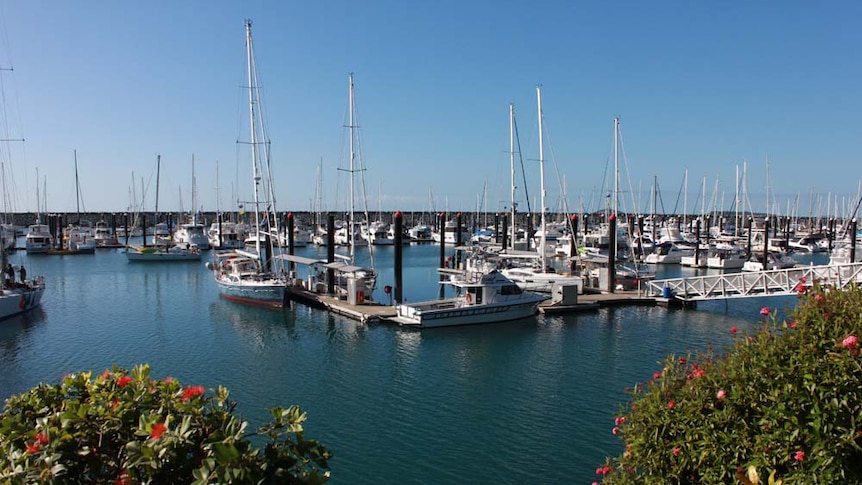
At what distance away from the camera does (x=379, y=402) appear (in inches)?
901

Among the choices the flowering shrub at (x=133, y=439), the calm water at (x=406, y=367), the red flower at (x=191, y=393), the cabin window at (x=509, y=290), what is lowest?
the calm water at (x=406, y=367)

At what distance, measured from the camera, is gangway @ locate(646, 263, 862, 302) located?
1352 inches

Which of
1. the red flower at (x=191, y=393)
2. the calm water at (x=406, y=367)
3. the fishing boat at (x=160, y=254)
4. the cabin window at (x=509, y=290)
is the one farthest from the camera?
the fishing boat at (x=160, y=254)

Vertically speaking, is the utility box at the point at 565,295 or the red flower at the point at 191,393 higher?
the red flower at the point at 191,393

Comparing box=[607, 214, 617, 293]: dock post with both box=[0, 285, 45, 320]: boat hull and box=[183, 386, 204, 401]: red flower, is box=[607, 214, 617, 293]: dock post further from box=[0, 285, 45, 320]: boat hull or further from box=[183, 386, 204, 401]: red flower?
box=[183, 386, 204, 401]: red flower

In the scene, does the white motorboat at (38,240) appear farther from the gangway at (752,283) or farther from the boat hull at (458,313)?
the gangway at (752,283)

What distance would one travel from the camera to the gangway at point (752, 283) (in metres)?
34.3

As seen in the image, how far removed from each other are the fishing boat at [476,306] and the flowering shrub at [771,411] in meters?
26.7

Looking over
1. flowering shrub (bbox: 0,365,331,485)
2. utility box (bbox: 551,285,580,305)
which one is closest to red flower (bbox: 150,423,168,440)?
flowering shrub (bbox: 0,365,331,485)

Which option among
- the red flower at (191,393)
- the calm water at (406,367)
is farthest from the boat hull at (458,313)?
the red flower at (191,393)

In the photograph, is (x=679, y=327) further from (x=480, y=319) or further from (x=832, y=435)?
(x=832, y=435)

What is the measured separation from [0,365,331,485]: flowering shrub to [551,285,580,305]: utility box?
117 feet

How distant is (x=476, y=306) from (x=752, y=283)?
59.9 ft

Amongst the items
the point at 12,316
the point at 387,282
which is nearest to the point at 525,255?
the point at 387,282
